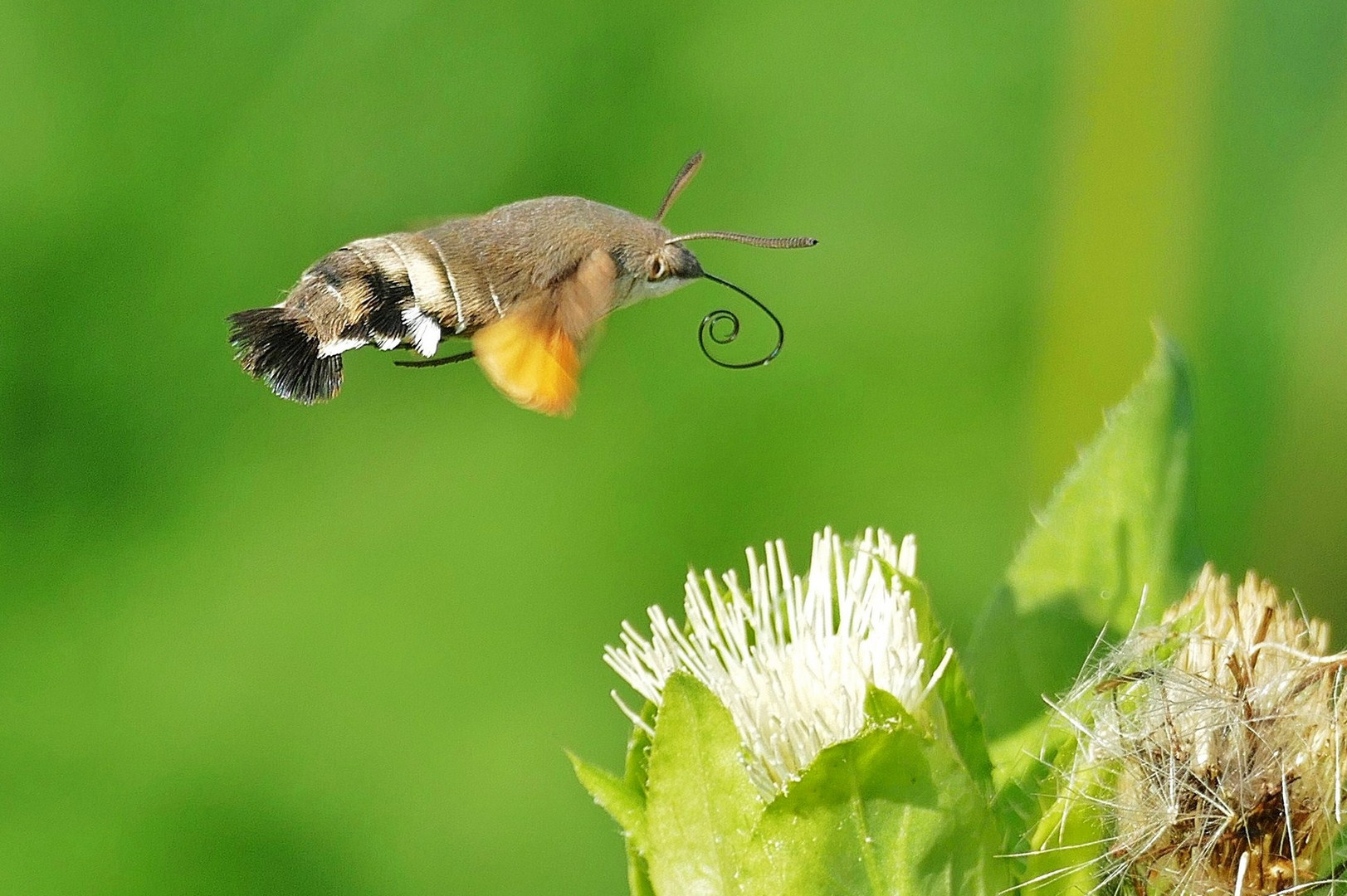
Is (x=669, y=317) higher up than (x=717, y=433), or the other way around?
(x=669, y=317)

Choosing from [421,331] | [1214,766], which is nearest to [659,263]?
[421,331]

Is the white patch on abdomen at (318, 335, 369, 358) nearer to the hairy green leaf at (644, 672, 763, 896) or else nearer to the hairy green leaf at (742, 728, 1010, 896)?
the hairy green leaf at (644, 672, 763, 896)

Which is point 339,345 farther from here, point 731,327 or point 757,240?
point 731,327

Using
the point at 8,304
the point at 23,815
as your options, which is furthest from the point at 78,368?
the point at 23,815

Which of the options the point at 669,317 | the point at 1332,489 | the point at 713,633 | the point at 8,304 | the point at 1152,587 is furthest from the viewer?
the point at 669,317

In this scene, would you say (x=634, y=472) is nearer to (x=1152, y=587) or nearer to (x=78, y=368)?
(x=78, y=368)

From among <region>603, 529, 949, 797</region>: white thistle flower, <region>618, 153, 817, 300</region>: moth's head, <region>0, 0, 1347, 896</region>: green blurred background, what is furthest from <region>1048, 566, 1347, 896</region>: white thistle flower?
<region>0, 0, 1347, 896</region>: green blurred background
